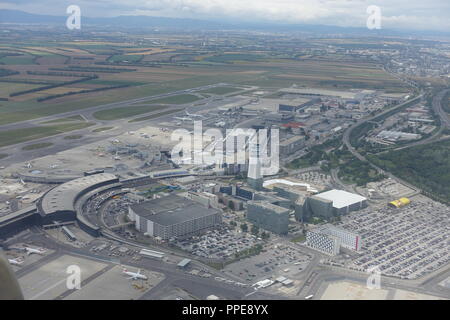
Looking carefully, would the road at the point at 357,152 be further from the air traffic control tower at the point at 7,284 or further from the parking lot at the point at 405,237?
the air traffic control tower at the point at 7,284

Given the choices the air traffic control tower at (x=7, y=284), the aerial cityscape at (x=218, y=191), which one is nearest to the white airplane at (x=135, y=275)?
the aerial cityscape at (x=218, y=191)

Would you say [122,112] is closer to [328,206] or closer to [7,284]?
[328,206]

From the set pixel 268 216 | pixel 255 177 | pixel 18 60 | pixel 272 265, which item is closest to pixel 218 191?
pixel 255 177

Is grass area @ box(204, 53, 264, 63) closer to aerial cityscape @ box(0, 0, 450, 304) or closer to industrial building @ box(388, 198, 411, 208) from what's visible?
aerial cityscape @ box(0, 0, 450, 304)

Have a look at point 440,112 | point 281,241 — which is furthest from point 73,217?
point 440,112

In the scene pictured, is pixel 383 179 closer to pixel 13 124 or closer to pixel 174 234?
pixel 174 234

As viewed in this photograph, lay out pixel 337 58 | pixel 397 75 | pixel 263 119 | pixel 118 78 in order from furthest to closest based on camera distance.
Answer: pixel 337 58 → pixel 397 75 → pixel 118 78 → pixel 263 119
